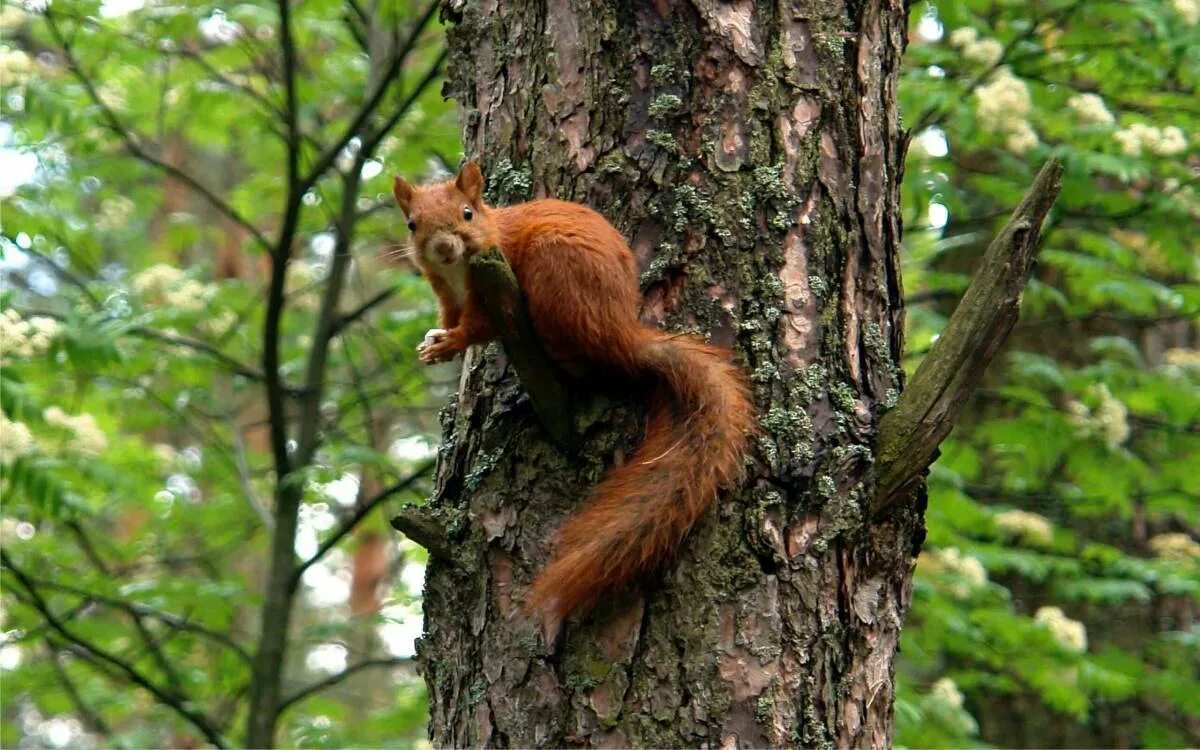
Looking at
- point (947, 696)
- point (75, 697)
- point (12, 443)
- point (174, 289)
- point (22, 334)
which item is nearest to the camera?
point (22, 334)

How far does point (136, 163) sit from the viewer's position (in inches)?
218

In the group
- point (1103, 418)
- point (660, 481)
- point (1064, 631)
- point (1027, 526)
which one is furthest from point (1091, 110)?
point (660, 481)

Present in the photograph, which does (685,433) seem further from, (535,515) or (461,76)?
(461,76)

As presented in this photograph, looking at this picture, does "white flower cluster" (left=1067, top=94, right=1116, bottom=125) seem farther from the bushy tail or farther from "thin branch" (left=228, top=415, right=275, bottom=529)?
"thin branch" (left=228, top=415, right=275, bottom=529)

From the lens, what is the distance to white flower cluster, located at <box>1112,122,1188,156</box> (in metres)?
4.39

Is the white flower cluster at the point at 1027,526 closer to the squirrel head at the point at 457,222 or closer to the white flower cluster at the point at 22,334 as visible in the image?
the squirrel head at the point at 457,222

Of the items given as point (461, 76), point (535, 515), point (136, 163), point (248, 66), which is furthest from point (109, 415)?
point (535, 515)

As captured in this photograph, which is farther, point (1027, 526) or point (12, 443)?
point (1027, 526)

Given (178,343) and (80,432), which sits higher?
(178,343)

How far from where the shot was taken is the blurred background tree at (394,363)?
4566 millimetres

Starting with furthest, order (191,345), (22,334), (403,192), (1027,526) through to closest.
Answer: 1. (1027,526)
2. (191,345)
3. (22,334)
4. (403,192)

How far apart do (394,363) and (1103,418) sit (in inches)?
112

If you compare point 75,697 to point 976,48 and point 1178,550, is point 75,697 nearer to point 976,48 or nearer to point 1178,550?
point 976,48

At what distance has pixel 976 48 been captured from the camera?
473 cm
